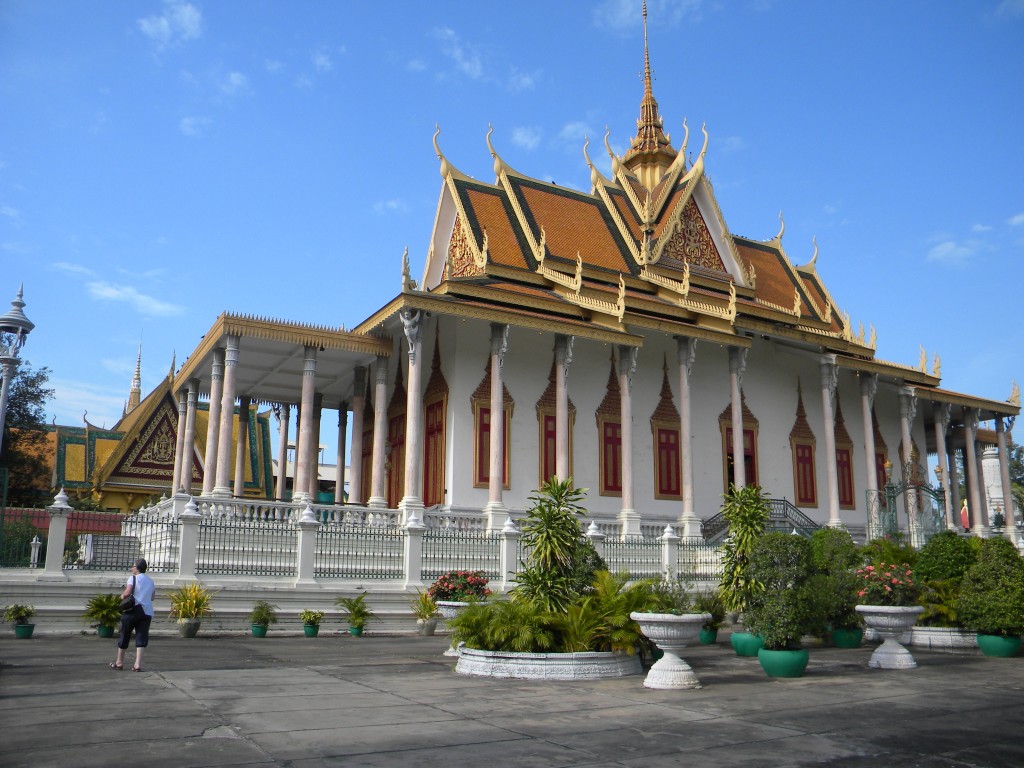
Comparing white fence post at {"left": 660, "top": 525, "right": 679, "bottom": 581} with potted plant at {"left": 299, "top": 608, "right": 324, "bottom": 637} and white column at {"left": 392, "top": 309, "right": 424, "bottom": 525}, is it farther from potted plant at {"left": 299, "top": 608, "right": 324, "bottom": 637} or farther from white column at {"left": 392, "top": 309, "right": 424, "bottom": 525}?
potted plant at {"left": 299, "top": 608, "right": 324, "bottom": 637}

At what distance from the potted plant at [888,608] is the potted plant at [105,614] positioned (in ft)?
31.6

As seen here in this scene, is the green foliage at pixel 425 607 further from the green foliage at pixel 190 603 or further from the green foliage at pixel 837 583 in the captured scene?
the green foliage at pixel 837 583

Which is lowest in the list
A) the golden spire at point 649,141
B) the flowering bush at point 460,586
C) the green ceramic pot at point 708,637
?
the green ceramic pot at point 708,637

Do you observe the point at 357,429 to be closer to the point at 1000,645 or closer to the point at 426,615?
the point at 426,615

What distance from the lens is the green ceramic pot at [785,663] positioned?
908 cm

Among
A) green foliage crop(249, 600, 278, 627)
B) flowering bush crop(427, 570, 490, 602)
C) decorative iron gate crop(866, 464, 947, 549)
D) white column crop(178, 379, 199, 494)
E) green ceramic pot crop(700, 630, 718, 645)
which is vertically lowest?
green ceramic pot crop(700, 630, 718, 645)

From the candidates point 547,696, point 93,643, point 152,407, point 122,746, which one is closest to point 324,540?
point 93,643

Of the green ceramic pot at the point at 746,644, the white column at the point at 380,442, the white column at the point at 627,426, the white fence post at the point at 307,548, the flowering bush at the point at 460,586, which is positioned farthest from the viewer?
the white column at the point at 627,426

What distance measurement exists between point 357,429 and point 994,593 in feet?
52.3

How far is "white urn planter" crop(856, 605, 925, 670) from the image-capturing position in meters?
9.87

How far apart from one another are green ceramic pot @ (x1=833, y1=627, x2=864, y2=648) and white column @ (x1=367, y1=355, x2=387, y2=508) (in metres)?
9.88

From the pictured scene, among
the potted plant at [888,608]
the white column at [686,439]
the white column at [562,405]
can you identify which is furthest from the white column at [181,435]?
the potted plant at [888,608]

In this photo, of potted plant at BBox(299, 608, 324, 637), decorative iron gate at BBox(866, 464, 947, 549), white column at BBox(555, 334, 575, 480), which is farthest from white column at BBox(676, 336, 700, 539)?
potted plant at BBox(299, 608, 324, 637)

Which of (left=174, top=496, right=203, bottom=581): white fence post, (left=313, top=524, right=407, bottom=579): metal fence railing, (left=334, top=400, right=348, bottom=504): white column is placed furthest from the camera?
(left=334, top=400, right=348, bottom=504): white column
